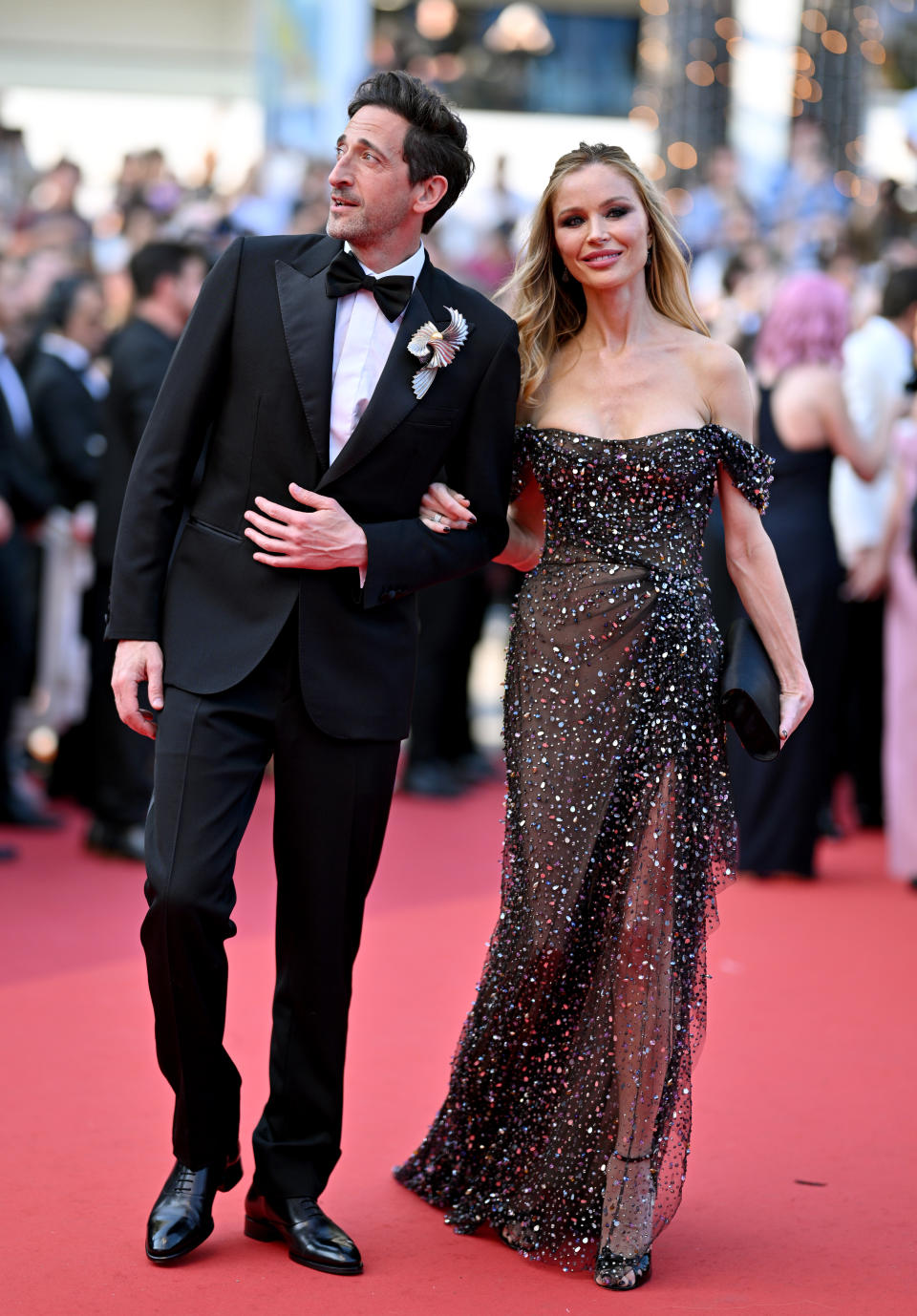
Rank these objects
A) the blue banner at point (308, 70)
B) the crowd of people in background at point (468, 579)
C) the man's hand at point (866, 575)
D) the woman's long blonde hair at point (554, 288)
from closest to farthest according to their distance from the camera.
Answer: the woman's long blonde hair at point (554, 288) < the crowd of people in background at point (468, 579) < the man's hand at point (866, 575) < the blue banner at point (308, 70)

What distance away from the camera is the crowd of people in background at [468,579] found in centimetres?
589

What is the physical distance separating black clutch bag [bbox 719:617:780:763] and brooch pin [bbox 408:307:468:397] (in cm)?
74

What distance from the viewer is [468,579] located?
24.7ft

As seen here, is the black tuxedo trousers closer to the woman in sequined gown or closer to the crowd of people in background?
the woman in sequined gown

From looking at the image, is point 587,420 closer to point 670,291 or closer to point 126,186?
point 670,291

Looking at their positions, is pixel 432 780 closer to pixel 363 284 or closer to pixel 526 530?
pixel 526 530

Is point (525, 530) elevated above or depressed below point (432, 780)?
above

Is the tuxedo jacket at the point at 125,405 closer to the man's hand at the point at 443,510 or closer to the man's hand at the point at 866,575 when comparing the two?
the man's hand at the point at 866,575

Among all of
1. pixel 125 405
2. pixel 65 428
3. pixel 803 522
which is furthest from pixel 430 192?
pixel 65 428

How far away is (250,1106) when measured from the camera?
3602 mm

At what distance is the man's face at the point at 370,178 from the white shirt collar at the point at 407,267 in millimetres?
59

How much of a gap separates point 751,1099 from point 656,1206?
908 millimetres

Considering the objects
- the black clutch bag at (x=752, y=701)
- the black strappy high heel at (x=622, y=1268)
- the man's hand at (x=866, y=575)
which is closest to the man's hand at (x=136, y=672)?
the black clutch bag at (x=752, y=701)

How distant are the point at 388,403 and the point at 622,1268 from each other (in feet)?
5.02
